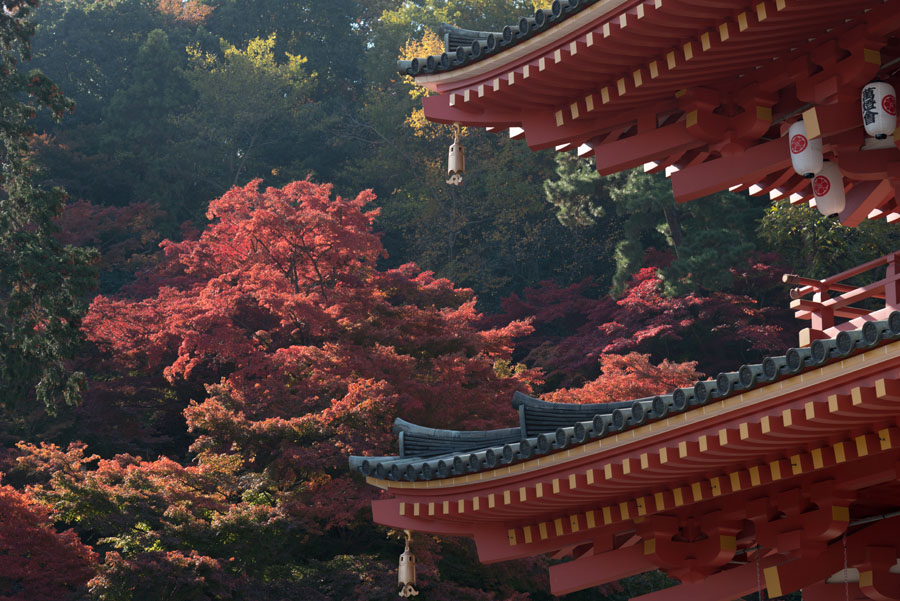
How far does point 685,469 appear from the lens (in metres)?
5.39

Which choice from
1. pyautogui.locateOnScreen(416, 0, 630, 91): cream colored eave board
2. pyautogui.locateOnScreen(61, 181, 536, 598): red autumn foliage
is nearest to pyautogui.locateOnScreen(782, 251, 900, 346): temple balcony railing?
pyautogui.locateOnScreen(416, 0, 630, 91): cream colored eave board

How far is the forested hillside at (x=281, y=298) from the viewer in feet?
38.8

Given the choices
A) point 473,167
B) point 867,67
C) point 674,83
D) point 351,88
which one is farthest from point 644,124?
point 351,88

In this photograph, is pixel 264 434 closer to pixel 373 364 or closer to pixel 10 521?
pixel 373 364

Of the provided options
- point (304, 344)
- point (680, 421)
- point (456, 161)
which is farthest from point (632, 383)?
point (680, 421)

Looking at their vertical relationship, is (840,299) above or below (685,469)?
above

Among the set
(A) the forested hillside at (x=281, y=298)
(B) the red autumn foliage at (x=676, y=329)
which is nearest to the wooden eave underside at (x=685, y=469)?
(A) the forested hillside at (x=281, y=298)

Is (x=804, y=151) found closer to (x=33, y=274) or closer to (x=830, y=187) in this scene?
(x=830, y=187)

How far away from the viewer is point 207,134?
29500 millimetres

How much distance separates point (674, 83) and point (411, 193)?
2309 centimetres

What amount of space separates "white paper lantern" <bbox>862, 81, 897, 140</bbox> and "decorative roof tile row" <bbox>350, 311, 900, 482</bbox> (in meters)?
1.35

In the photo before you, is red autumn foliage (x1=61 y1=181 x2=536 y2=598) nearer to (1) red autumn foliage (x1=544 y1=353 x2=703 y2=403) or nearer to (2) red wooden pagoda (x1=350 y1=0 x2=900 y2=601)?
(1) red autumn foliage (x1=544 y1=353 x2=703 y2=403)

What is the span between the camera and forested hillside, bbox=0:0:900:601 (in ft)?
38.8

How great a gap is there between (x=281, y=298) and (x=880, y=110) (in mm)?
11011
